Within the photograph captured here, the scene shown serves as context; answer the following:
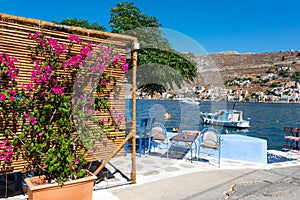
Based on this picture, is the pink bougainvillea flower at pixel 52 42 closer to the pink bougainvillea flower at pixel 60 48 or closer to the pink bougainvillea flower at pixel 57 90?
the pink bougainvillea flower at pixel 60 48

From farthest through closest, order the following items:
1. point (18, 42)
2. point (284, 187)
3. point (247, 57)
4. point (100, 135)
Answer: point (247, 57) → point (284, 187) → point (100, 135) → point (18, 42)

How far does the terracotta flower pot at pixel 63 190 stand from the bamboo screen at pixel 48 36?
0.47 meters

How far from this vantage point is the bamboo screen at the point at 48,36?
3060mm

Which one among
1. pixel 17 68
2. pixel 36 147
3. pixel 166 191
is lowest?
pixel 166 191

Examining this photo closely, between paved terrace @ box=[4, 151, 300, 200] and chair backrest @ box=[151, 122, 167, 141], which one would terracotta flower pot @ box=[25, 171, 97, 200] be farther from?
chair backrest @ box=[151, 122, 167, 141]

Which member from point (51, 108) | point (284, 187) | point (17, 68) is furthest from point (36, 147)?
point (284, 187)

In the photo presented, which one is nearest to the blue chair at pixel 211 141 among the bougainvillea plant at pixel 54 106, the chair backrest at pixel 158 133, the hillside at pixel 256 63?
the chair backrest at pixel 158 133

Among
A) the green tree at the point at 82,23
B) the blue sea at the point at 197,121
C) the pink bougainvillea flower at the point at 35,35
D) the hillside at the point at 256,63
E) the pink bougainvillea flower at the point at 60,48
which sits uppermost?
the hillside at the point at 256,63

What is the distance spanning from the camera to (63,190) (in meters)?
3.04

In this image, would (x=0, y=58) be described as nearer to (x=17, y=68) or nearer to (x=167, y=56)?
(x=17, y=68)

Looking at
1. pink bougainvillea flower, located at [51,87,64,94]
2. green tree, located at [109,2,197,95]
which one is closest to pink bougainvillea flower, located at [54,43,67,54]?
pink bougainvillea flower, located at [51,87,64,94]

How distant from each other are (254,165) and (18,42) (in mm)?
5172

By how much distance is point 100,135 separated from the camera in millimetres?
3820

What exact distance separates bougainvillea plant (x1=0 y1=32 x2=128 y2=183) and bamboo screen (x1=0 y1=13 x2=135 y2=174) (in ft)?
0.27
